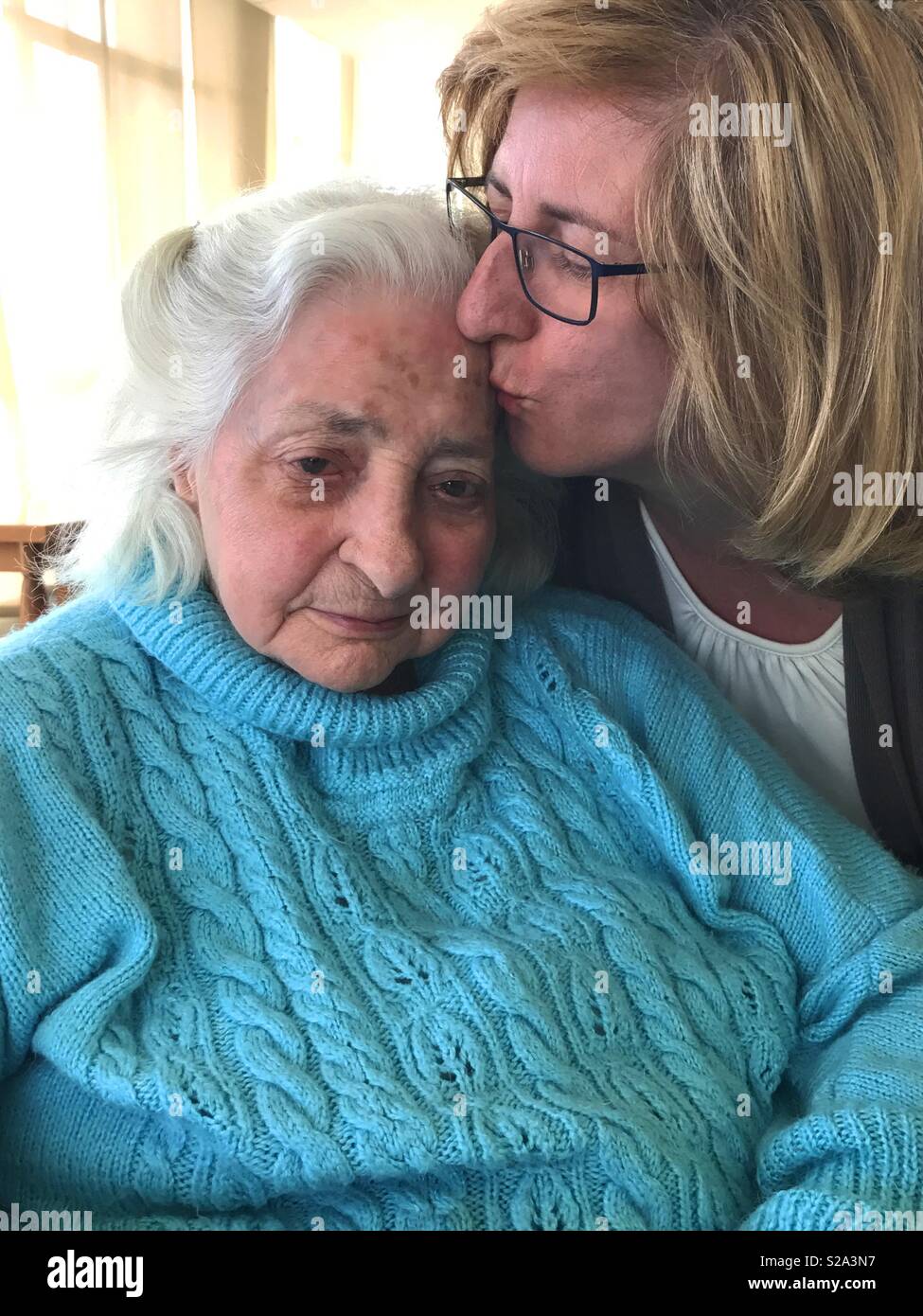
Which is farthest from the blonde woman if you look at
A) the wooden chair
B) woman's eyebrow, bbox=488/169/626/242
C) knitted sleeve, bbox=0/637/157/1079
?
the wooden chair

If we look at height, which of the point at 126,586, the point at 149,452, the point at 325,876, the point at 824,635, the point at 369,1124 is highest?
the point at 149,452

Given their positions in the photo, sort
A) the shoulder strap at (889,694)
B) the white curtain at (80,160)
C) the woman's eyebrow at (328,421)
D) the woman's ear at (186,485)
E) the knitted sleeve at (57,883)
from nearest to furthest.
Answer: the knitted sleeve at (57,883), the woman's eyebrow at (328,421), the woman's ear at (186,485), the shoulder strap at (889,694), the white curtain at (80,160)

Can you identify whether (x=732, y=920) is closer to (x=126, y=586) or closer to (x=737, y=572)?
(x=737, y=572)

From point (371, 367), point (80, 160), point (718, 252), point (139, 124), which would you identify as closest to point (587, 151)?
point (718, 252)

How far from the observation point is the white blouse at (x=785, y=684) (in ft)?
5.41

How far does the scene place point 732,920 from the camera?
55.8 inches

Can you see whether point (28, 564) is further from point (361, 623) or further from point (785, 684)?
point (785, 684)

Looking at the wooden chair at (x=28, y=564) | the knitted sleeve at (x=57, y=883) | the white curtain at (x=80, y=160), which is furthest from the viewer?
the white curtain at (x=80, y=160)

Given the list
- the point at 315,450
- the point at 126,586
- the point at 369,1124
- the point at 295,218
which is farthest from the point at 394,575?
the point at 369,1124

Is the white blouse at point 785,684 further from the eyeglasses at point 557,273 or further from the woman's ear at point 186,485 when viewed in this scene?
the woman's ear at point 186,485

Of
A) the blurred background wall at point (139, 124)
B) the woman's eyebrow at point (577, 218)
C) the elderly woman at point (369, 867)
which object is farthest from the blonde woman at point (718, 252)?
the blurred background wall at point (139, 124)

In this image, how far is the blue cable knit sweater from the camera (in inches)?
43.6

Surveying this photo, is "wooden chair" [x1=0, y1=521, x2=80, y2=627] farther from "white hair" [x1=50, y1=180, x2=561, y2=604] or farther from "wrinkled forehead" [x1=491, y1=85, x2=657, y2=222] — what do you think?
"wrinkled forehead" [x1=491, y1=85, x2=657, y2=222]

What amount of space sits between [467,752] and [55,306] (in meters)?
3.00
